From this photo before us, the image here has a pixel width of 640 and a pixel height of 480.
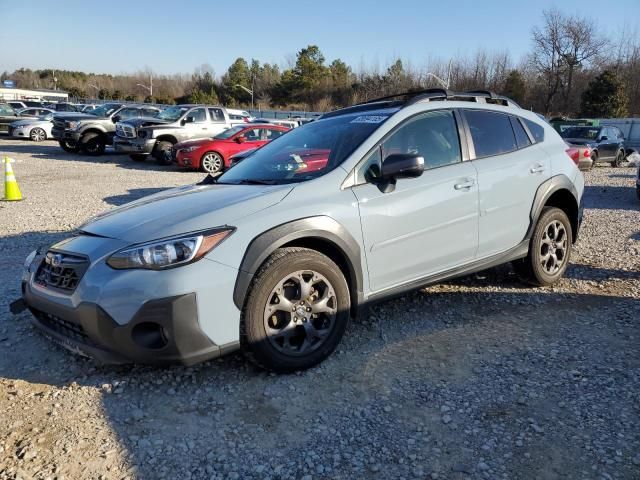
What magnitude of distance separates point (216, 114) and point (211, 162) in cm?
370

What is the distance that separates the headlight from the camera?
2801 millimetres

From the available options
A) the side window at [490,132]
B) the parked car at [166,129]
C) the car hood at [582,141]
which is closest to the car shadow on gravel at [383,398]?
the side window at [490,132]

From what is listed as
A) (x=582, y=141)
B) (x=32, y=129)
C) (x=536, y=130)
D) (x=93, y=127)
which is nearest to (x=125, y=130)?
(x=93, y=127)

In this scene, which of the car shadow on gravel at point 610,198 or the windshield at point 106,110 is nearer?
the car shadow on gravel at point 610,198

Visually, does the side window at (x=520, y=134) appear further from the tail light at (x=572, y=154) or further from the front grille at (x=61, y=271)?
the front grille at (x=61, y=271)

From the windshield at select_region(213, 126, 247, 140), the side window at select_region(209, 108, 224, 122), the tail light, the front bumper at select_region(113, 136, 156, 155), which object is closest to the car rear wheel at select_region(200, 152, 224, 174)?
the windshield at select_region(213, 126, 247, 140)

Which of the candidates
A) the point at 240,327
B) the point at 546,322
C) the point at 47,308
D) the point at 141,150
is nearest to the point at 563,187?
the point at 546,322

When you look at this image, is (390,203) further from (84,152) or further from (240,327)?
(84,152)

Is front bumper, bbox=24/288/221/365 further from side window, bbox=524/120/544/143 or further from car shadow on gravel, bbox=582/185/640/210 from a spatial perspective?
car shadow on gravel, bbox=582/185/640/210

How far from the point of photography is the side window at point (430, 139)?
12.3ft

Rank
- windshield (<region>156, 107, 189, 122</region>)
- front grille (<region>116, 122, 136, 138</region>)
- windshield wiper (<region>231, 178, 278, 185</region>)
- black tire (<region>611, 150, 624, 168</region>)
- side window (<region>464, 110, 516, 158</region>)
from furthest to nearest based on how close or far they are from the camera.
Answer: black tire (<region>611, 150, 624, 168</region>), windshield (<region>156, 107, 189, 122</region>), front grille (<region>116, 122, 136, 138</region>), side window (<region>464, 110, 516, 158</region>), windshield wiper (<region>231, 178, 278, 185</region>)

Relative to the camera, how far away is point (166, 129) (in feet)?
53.9

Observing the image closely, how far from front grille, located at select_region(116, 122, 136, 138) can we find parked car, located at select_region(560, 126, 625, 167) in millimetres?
15397

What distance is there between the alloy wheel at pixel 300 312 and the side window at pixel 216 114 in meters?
15.3
